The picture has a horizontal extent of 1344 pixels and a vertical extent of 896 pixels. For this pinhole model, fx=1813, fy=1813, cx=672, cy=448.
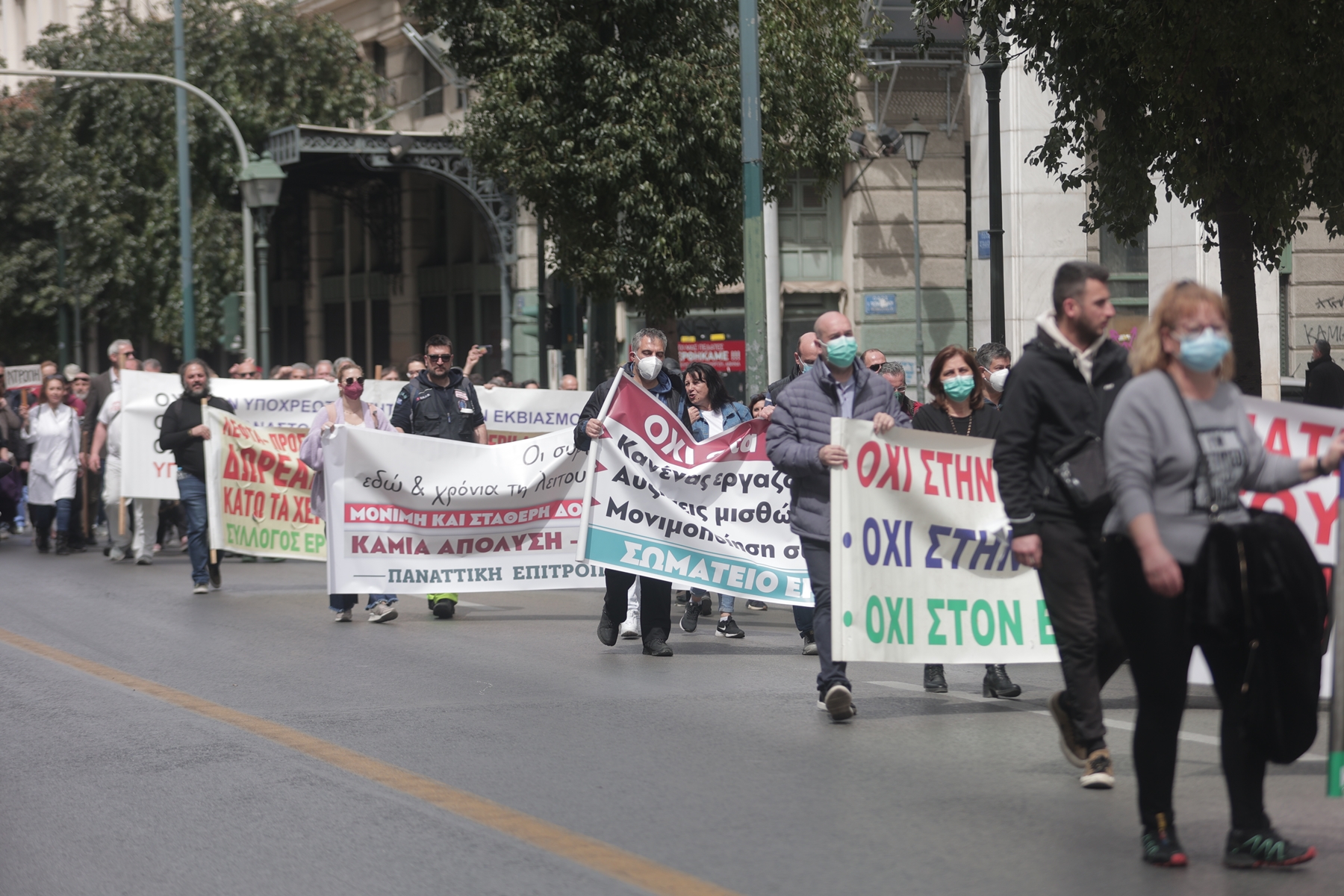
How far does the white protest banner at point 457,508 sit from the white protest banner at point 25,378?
46.2 feet

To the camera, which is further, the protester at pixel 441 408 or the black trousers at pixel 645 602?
the protester at pixel 441 408

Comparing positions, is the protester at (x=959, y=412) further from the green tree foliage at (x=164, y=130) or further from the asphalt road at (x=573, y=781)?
the green tree foliage at (x=164, y=130)

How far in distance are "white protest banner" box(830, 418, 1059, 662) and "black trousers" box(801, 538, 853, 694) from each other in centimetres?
16

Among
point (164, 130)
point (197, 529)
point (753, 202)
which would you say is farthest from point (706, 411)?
point (164, 130)

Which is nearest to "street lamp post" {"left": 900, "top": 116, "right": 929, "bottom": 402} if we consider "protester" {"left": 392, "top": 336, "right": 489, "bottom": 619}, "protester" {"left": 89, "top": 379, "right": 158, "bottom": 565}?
"protester" {"left": 89, "top": 379, "right": 158, "bottom": 565}

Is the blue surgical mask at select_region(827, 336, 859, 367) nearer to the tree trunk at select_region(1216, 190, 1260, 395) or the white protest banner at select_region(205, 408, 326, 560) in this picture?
the tree trunk at select_region(1216, 190, 1260, 395)

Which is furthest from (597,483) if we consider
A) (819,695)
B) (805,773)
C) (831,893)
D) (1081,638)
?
(831,893)

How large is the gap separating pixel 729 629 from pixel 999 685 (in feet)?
10.5

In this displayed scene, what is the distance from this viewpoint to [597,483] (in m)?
11.0

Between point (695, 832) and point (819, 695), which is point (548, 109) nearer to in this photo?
point (819, 695)

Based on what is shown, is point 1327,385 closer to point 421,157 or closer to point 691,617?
point 691,617

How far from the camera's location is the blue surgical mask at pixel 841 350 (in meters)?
8.38

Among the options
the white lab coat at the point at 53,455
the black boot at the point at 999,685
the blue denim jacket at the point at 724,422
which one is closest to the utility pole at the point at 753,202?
the blue denim jacket at the point at 724,422

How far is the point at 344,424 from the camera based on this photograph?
42.4ft
